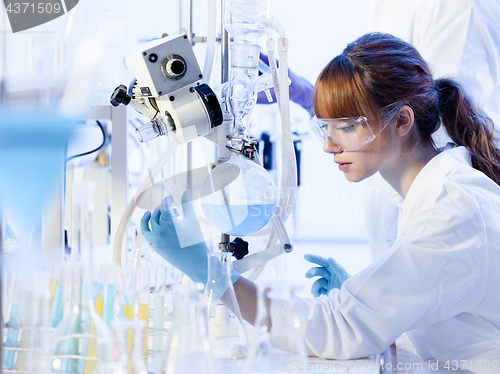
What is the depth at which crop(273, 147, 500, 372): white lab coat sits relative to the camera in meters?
0.99

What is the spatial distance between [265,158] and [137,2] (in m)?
2.39

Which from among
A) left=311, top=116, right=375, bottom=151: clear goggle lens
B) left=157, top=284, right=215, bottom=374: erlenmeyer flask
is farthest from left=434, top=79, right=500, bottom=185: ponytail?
left=157, top=284, right=215, bottom=374: erlenmeyer flask

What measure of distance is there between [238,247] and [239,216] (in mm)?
103

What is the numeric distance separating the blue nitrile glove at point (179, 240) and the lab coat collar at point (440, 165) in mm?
530

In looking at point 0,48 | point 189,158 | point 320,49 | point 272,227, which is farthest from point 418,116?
point 320,49

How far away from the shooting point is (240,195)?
1030 mm

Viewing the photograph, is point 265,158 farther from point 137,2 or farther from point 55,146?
point 55,146

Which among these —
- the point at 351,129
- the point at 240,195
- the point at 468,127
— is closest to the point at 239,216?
the point at 240,195

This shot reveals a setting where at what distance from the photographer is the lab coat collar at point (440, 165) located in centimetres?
119

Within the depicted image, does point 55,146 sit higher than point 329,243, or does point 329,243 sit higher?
point 329,243

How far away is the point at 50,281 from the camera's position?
71cm

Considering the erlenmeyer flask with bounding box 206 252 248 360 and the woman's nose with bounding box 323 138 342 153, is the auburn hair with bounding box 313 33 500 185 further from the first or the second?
the erlenmeyer flask with bounding box 206 252 248 360

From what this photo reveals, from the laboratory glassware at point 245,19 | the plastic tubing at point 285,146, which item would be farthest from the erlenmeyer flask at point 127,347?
the laboratory glassware at point 245,19

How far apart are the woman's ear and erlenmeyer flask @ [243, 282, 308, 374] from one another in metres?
0.74
